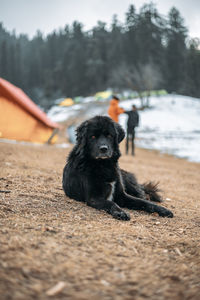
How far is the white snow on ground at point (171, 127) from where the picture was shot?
18766 mm

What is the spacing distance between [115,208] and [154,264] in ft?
4.46

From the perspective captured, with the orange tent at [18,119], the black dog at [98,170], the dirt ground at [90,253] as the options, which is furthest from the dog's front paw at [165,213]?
the orange tent at [18,119]

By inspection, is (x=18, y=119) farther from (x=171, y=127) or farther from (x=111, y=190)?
(x=171, y=127)

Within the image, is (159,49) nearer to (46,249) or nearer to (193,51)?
(193,51)

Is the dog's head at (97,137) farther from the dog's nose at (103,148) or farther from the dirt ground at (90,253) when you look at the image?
the dirt ground at (90,253)

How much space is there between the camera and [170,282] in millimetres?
1632

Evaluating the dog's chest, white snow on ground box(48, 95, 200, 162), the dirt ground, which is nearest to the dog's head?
the dog's chest

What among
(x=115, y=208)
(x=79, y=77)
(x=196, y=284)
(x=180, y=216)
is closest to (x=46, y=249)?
(x=196, y=284)

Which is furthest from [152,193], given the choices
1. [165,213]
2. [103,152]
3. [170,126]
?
[170,126]

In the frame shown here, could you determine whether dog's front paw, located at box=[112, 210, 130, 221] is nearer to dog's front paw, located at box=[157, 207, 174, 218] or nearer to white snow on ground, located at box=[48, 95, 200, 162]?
dog's front paw, located at box=[157, 207, 174, 218]

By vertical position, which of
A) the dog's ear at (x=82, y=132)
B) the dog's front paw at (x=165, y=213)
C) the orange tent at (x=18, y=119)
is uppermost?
the orange tent at (x=18, y=119)

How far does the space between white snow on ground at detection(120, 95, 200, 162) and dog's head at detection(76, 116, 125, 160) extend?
39.2 feet

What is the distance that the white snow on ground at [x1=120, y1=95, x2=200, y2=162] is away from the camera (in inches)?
739

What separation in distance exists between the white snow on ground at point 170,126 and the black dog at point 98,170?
1186cm
